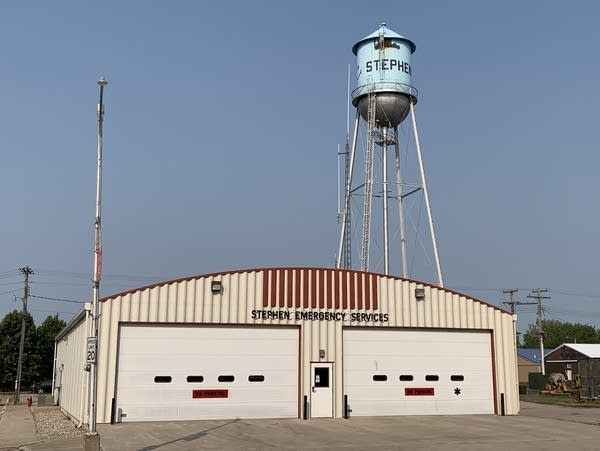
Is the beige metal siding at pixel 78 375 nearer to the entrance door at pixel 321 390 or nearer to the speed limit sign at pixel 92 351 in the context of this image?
the speed limit sign at pixel 92 351

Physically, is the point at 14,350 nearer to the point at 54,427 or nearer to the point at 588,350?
the point at 54,427

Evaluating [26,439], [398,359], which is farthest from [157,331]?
[398,359]

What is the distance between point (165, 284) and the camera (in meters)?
24.9

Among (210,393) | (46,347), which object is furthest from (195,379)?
(46,347)

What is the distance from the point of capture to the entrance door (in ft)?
84.8

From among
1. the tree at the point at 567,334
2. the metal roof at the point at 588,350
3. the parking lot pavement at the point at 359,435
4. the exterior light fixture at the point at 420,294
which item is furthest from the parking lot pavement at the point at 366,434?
the tree at the point at 567,334

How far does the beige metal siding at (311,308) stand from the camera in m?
24.4

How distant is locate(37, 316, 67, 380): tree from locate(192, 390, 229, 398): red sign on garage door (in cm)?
4810

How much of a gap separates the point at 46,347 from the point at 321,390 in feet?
172

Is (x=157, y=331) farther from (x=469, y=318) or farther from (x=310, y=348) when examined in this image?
(x=469, y=318)

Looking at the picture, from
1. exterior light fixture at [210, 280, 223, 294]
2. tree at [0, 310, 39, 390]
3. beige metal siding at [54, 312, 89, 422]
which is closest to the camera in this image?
beige metal siding at [54, 312, 89, 422]

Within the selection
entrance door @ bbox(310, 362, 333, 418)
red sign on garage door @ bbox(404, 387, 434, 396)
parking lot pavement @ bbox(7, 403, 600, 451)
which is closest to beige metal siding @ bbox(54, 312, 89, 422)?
parking lot pavement @ bbox(7, 403, 600, 451)

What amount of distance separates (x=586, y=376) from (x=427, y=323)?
66.0 feet

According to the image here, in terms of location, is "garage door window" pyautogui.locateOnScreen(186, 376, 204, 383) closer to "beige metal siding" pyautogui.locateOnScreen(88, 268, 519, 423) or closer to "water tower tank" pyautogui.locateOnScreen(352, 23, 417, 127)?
"beige metal siding" pyautogui.locateOnScreen(88, 268, 519, 423)
